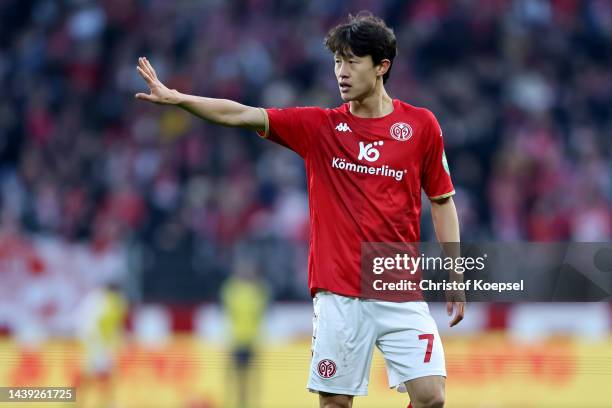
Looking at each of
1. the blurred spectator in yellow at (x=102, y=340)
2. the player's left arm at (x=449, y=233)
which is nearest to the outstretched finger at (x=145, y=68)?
the player's left arm at (x=449, y=233)

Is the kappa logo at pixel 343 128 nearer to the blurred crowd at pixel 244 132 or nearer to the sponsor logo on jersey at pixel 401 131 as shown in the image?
the sponsor logo on jersey at pixel 401 131

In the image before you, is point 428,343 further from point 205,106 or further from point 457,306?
point 205,106

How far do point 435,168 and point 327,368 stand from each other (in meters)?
1.13

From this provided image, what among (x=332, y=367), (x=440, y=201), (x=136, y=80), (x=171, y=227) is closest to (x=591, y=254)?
(x=440, y=201)

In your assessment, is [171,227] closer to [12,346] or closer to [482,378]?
[12,346]

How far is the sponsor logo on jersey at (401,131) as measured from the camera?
580 cm

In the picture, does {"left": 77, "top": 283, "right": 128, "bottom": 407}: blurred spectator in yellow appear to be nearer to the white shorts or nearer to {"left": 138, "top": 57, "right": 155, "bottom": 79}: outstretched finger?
the white shorts

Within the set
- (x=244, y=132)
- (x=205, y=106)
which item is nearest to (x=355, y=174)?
(x=205, y=106)

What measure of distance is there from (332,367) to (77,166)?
10.1m

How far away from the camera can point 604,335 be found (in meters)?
12.2

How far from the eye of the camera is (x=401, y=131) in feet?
19.1

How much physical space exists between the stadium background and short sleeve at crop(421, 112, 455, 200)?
4.61 metres

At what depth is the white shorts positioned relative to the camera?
225 inches

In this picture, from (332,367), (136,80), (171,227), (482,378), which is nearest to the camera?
(332,367)
